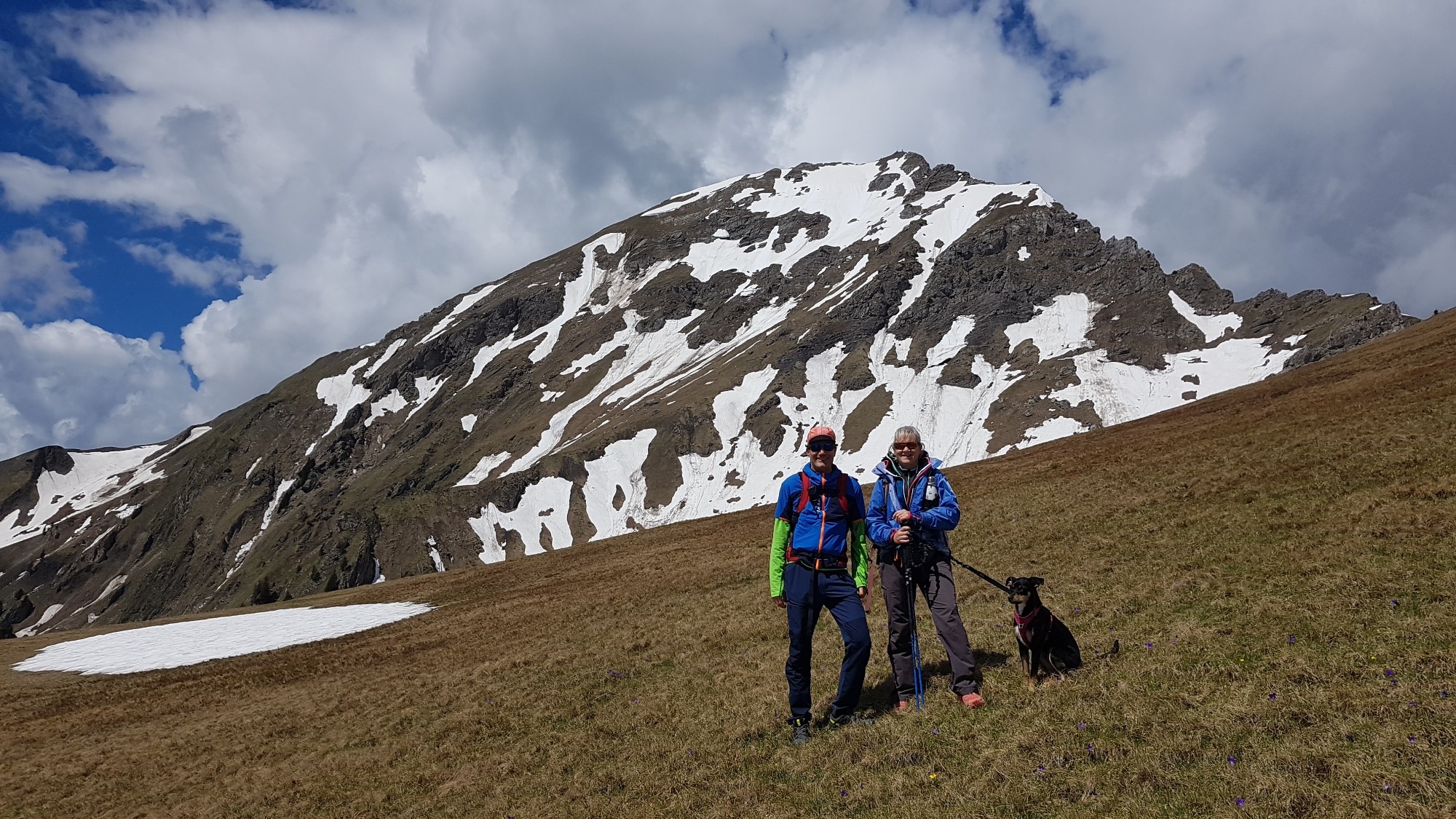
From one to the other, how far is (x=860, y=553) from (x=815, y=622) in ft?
3.98

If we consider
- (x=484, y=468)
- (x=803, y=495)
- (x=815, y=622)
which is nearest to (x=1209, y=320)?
(x=484, y=468)

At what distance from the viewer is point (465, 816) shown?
11047 mm

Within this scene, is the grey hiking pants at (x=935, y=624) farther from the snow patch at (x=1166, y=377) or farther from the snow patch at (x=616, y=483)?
the snow patch at (x=1166, y=377)

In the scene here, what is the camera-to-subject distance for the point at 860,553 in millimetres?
11094

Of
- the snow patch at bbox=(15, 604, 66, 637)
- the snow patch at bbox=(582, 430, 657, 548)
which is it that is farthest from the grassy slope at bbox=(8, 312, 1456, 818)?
the snow patch at bbox=(15, 604, 66, 637)

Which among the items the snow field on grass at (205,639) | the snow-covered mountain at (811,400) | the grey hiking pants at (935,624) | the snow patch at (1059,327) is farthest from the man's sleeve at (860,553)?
the snow patch at (1059,327)

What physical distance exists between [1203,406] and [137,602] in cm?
23462

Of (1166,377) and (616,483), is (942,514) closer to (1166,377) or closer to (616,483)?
(616,483)

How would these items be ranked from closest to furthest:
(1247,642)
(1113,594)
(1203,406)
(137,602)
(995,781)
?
(995,781), (1247,642), (1113,594), (1203,406), (137,602)

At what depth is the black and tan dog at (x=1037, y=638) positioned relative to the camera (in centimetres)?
1055

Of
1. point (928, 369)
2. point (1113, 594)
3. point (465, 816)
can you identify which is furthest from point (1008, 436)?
point (465, 816)

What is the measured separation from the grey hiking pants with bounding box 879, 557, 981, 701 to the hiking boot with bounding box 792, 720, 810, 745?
1507mm

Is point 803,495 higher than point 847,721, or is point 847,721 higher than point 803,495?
point 803,495

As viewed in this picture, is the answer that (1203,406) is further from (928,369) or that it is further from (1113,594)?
(928,369)
